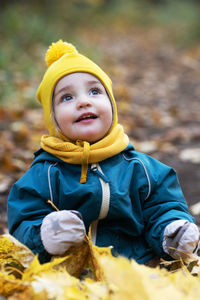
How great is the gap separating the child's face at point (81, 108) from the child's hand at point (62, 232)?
1.38ft

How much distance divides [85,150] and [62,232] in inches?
15.5

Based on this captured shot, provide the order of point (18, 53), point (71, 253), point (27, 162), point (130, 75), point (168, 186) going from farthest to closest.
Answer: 1. point (130, 75)
2. point (18, 53)
3. point (27, 162)
4. point (168, 186)
5. point (71, 253)

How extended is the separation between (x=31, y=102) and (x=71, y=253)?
11.9 ft

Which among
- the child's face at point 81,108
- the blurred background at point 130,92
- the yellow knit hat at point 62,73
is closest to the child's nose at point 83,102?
the child's face at point 81,108

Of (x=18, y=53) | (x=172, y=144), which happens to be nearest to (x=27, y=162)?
(x=172, y=144)

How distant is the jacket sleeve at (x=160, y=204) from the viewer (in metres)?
1.70

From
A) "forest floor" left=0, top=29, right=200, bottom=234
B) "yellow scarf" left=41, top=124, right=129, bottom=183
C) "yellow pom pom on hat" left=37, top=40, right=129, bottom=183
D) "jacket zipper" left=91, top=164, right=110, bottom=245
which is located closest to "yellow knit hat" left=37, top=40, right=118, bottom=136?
"yellow pom pom on hat" left=37, top=40, right=129, bottom=183

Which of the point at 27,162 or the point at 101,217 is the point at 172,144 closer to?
the point at 27,162

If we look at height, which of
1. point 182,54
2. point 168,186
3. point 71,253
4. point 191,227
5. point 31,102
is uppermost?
point 182,54

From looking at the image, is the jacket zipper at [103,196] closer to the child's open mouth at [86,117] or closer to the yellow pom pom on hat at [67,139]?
the yellow pom pom on hat at [67,139]

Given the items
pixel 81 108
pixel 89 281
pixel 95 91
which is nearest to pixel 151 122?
pixel 95 91

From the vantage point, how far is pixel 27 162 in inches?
127

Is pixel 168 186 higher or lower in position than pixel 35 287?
higher

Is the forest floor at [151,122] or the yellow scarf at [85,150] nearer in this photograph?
the yellow scarf at [85,150]
